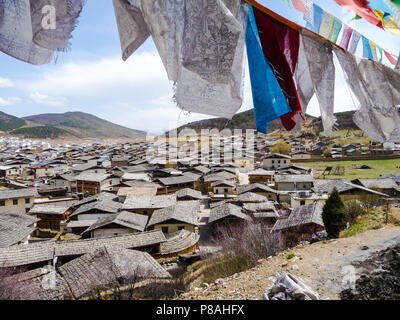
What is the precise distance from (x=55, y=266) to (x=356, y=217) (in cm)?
1390

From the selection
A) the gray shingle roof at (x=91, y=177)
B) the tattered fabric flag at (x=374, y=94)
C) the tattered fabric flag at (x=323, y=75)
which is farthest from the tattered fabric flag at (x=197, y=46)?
the gray shingle roof at (x=91, y=177)

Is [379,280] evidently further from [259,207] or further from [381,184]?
[381,184]

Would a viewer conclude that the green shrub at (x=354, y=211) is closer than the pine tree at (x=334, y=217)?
No

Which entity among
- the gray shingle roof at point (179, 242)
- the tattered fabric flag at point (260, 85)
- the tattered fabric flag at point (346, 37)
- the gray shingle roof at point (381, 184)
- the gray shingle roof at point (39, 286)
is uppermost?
the tattered fabric flag at point (346, 37)

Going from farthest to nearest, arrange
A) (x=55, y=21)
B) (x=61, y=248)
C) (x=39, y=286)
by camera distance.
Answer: (x=61, y=248) → (x=39, y=286) → (x=55, y=21)

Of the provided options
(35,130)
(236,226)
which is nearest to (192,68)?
(236,226)

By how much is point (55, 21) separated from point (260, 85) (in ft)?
5.96

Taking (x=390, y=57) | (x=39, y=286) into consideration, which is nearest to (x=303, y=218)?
(x=390, y=57)

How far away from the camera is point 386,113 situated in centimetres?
358

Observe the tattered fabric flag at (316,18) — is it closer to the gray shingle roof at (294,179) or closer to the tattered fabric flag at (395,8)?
the tattered fabric flag at (395,8)

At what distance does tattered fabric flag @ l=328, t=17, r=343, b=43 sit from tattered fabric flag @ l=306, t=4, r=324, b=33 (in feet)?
0.83

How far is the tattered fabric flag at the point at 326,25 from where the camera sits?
3291 millimetres

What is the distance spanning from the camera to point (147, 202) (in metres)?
21.6

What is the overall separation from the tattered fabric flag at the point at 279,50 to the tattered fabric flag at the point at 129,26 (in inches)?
50.0
